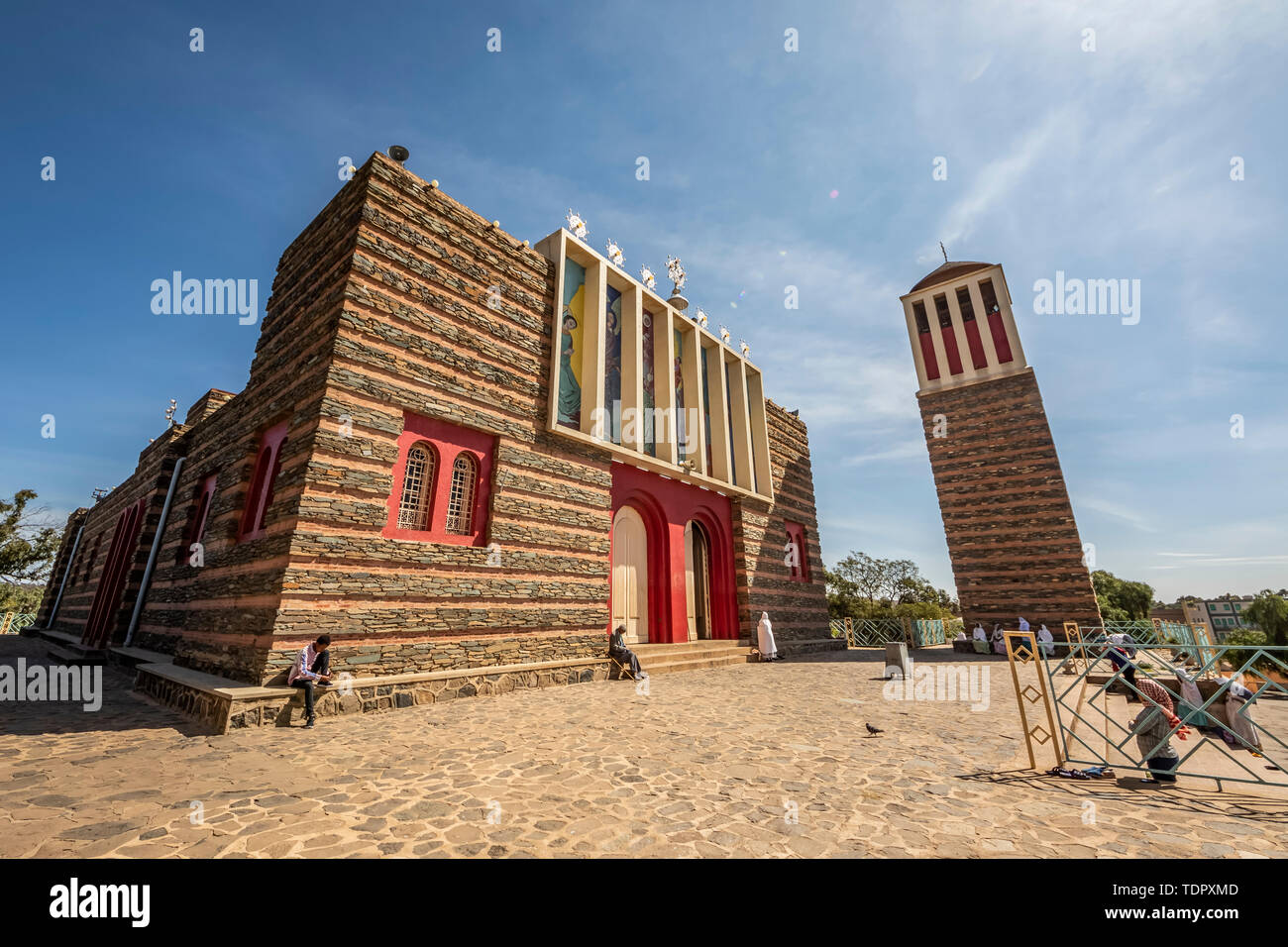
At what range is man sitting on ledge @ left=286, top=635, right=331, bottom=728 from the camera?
21.5 ft

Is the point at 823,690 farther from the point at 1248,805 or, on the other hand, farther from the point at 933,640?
the point at 933,640

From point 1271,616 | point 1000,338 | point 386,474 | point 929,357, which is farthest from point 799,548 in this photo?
point 1271,616

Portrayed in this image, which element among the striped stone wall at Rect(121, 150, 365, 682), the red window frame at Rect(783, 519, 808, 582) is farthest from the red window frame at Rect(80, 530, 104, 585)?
the red window frame at Rect(783, 519, 808, 582)

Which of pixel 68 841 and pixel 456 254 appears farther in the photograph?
pixel 456 254

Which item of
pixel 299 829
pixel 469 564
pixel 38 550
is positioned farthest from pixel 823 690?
pixel 38 550

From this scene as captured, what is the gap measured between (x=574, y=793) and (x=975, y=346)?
90.0ft

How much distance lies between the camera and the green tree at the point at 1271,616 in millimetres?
29386

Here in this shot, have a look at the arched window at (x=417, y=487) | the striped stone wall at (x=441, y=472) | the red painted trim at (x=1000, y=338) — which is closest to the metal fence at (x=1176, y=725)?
the striped stone wall at (x=441, y=472)

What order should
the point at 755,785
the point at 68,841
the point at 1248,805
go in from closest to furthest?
the point at 68,841 → the point at 1248,805 → the point at 755,785

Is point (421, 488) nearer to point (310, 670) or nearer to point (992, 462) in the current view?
point (310, 670)

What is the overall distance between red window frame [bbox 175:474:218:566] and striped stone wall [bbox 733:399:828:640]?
1529cm

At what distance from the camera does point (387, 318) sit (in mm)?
8836

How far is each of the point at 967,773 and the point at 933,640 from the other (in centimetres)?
2527
